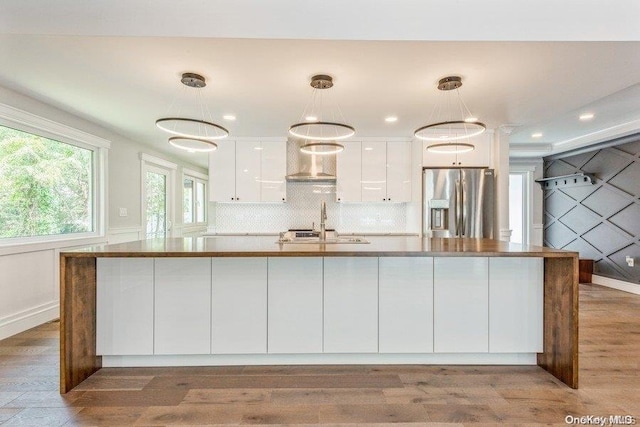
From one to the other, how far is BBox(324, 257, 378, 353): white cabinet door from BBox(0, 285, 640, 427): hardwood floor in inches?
7.2

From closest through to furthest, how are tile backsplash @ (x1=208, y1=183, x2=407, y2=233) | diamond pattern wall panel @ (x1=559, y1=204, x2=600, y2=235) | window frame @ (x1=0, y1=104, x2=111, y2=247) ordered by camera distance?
window frame @ (x1=0, y1=104, x2=111, y2=247)
tile backsplash @ (x1=208, y1=183, x2=407, y2=233)
diamond pattern wall panel @ (x1=559, y1=204, x2=600, y2=235)

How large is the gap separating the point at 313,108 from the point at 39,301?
354cm

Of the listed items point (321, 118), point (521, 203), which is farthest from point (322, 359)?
point (521, 203)

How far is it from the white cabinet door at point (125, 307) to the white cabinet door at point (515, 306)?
248 centimetres

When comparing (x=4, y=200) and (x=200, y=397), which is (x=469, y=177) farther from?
(x=4, y=200)

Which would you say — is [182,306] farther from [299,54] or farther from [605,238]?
[605,238]

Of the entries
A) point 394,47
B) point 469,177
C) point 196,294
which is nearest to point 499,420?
point 196,294

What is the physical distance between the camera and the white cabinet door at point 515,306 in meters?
2.47

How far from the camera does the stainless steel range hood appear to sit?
5.12 m

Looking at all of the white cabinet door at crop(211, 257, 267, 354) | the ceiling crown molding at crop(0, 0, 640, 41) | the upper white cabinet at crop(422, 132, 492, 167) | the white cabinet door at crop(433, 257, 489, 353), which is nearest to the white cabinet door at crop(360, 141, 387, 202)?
the upper white cabinet at crop(422, 132, 492, 167)

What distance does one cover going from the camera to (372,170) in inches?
196

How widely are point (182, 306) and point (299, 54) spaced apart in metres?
2.01

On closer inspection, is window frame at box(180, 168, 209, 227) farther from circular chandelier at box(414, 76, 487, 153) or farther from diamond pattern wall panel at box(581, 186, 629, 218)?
diamond pattern wall panel at box(581, 186, 629, 218)

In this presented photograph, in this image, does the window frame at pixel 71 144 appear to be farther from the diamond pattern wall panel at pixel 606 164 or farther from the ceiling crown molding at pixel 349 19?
the diamond pattern wall panel at pixel 606 164
